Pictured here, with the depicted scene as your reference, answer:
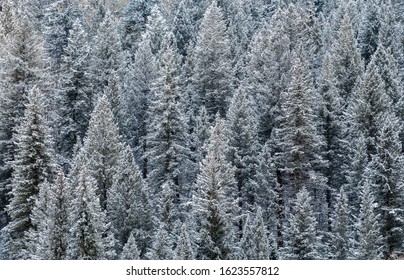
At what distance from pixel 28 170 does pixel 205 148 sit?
42.2 feet

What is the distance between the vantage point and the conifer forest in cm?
3766

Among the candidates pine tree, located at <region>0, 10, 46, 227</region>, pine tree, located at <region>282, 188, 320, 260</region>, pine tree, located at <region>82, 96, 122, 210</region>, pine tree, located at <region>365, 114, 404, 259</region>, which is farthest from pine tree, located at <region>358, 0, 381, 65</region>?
pine tree, located at <region>0, 10, 46, 227</region>

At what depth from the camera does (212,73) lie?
5656 centimetres

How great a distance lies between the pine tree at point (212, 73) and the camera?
5581 cm

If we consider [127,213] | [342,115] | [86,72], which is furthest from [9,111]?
[342,115]

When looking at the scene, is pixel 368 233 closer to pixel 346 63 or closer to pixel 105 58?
pixel 346 63

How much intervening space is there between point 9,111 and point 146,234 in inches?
609

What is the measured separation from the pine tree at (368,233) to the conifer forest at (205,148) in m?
0.12

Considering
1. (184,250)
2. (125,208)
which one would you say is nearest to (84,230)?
(184,250)

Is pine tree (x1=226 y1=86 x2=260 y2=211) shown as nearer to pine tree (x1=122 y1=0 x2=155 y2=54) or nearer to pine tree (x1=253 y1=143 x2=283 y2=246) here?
pine tree (x1=253 y1=143 x2=283 y2=246)

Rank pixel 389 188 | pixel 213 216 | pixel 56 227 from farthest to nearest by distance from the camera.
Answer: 1. pixel 389 188
2. pixel 213 216
3. pixel 56 227

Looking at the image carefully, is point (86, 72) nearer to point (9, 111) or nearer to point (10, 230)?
point (9, 111)

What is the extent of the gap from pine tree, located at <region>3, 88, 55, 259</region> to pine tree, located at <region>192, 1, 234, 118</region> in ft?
58.6

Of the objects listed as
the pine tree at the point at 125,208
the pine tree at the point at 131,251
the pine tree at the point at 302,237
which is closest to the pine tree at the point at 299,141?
the pine tree at the point at 302,237
